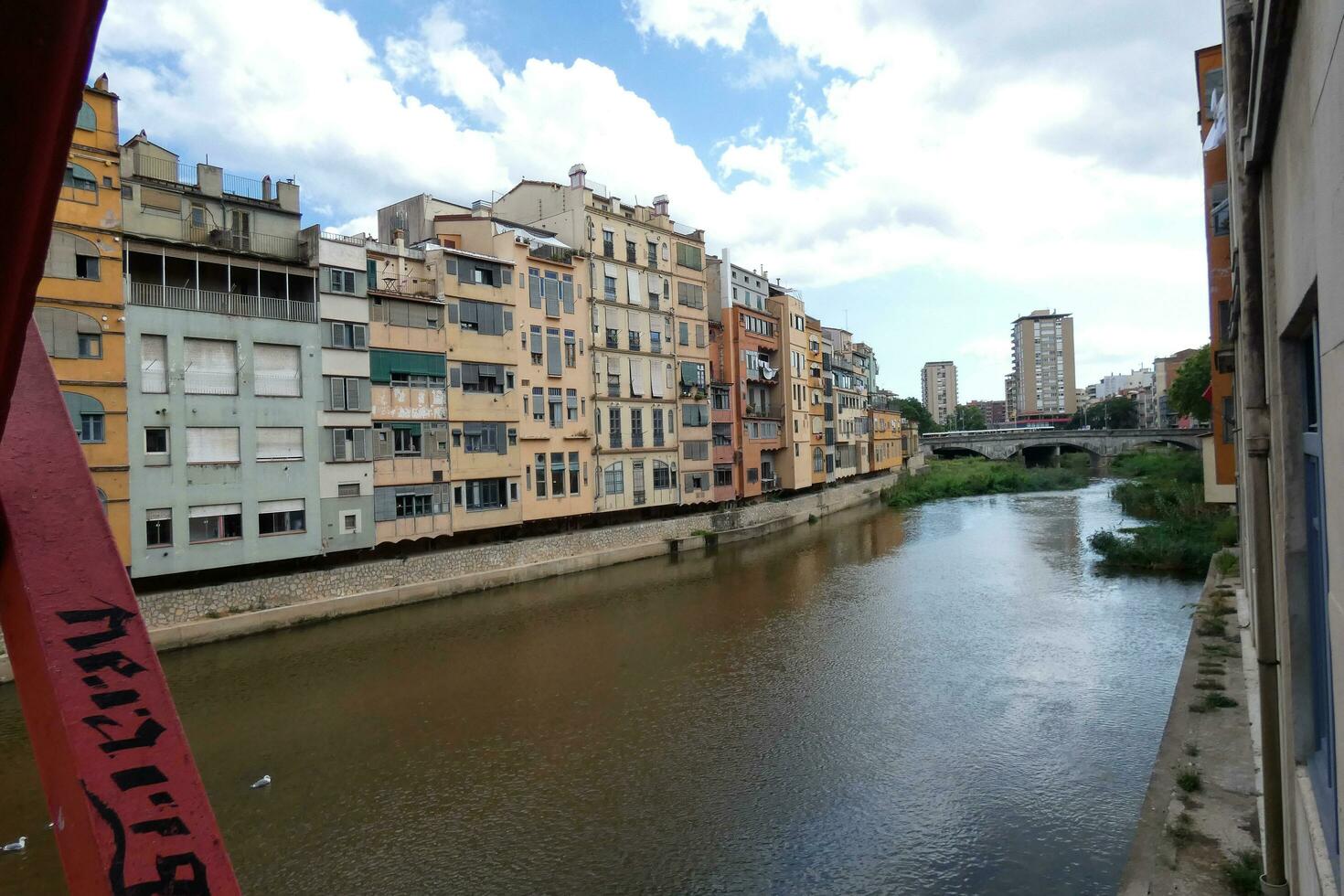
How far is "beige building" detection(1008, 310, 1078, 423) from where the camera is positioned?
156 meters

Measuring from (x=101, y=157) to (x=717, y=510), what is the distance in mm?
27417

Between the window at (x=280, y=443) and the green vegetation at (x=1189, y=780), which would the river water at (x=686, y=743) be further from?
the window at (x=280, y=443)

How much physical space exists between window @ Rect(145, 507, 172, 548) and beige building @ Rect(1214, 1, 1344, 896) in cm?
2201

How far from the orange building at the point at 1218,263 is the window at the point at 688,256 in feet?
76.5

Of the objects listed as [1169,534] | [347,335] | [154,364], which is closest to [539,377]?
[347,335]

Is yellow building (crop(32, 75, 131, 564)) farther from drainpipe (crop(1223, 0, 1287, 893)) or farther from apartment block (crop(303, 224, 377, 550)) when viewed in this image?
drainpipe (crop(1223, 0, 1287, 893))

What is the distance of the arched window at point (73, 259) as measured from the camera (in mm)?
18922

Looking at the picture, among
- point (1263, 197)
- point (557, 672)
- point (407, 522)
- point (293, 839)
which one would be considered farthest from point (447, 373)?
point (1263, 197)

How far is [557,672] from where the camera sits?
59.1ft

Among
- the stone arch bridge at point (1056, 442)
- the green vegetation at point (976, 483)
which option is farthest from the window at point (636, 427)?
the stone arch bridge at point (1056, 442)

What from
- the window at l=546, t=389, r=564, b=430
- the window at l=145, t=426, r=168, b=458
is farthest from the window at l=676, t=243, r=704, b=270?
the window at l=145, t=426, r=168, b=458

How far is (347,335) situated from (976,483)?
50242 millimetres

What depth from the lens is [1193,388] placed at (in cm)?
5497

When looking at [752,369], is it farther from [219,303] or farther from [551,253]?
[219,303]
